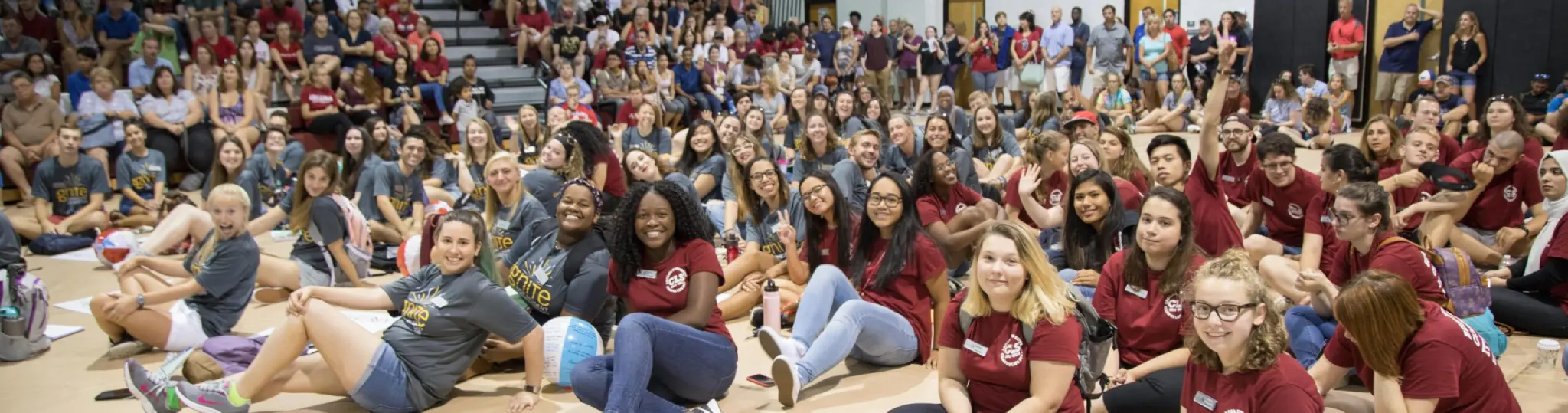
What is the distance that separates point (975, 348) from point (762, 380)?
1528 mm

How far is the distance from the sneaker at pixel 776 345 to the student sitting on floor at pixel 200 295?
230cm

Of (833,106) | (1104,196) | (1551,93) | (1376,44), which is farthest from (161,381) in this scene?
(1376,44)

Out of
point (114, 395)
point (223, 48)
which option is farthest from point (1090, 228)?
point (223, 48)

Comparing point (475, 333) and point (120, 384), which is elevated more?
point (475, 333)

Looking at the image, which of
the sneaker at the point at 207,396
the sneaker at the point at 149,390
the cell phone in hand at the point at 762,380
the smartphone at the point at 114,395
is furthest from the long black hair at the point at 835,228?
the smartphone at the point at 114,395

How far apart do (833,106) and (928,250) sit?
585 cm

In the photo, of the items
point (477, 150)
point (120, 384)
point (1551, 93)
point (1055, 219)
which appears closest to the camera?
point (120, 384)

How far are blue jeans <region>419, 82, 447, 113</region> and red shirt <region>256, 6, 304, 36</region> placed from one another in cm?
152

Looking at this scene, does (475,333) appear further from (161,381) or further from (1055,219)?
(1055,219)

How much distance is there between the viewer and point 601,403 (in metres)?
4.07

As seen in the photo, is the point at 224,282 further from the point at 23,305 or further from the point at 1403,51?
the point at 1403,51

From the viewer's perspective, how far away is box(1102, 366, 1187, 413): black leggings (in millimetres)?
3717

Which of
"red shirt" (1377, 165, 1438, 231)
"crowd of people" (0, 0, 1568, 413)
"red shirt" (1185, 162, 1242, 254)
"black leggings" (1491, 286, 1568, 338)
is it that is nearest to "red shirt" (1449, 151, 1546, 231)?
"crowd of people" (0, 0, 1568, 413)

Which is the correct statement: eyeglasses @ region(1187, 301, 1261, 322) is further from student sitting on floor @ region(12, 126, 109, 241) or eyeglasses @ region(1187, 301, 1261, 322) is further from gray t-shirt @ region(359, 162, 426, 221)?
student sitting on floor @ region(12, 126, 109, 241)
